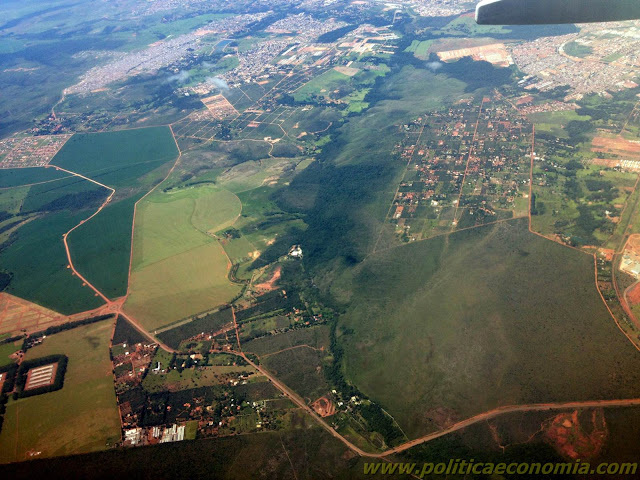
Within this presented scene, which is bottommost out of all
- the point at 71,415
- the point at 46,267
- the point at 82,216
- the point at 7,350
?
the point at 71,415

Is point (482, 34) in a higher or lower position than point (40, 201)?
higher

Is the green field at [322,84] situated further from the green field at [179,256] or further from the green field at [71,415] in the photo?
the green field at [71,415]

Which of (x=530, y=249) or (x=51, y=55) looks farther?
(x=51, y=55)

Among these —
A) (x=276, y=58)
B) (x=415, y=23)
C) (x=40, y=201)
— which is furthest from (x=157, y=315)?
(x=415, y=23)

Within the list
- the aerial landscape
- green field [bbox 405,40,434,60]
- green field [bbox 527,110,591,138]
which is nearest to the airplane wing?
the aerial landscape

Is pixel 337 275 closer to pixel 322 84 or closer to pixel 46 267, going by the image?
pixel 46 267

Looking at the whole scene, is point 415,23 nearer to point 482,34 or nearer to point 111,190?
point 482,34

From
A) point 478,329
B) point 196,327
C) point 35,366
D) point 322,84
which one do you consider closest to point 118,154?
point 322,84
